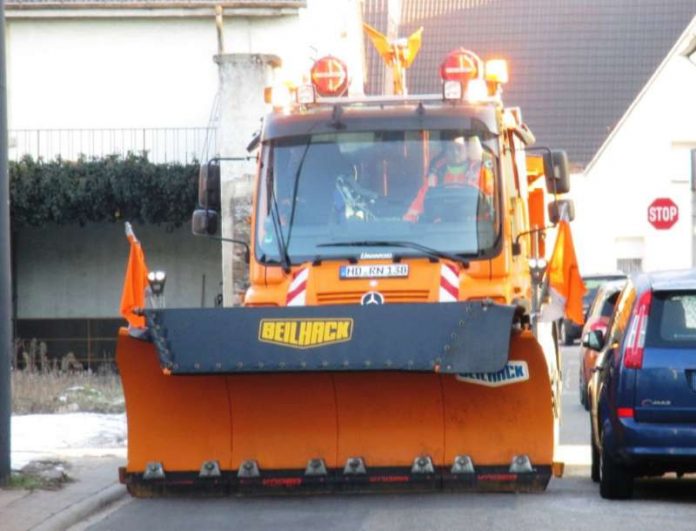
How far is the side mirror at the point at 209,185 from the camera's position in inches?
543

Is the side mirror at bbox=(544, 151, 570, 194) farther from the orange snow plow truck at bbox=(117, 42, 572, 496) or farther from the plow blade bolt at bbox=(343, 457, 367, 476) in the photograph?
the plow blade bolt at bbox=(343, 457, 367, 476)

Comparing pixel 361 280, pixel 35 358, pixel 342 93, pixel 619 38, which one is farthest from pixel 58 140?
pixel 619 38

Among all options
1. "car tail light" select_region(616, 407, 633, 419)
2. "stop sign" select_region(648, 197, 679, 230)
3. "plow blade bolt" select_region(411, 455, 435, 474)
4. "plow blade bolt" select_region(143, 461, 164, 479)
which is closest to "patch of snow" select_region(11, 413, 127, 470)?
"plow blade bolt" select_region(143, 461, 164, 479)

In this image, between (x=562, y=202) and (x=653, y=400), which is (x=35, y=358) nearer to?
(x=562, y=202)

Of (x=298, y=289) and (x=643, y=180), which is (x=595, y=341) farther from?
(x=643, y=180)

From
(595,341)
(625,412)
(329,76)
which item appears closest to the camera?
(625,412)

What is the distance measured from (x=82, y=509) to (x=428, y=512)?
2.39m

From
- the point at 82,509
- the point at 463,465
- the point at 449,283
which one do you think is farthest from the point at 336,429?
the point at 82,509

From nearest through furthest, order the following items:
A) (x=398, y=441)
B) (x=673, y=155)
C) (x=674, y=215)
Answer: (x=398, y=441) < (x=674, y=215) < (x=673, y=155)

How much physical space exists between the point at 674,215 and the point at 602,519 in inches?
767

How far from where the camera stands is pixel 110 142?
26.5m

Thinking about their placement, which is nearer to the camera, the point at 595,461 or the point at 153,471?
the point at 153,471

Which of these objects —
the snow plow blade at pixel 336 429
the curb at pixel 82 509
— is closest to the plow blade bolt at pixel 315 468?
the snow plow blade at pixel 336 429

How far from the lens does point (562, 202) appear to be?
14297mm
